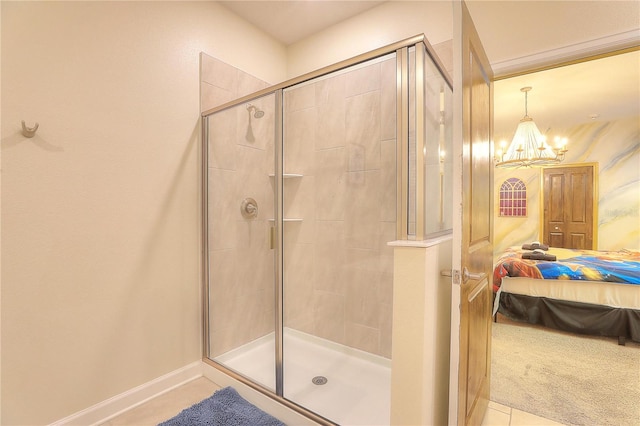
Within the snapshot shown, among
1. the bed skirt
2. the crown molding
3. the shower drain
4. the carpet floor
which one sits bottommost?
the carpet floor

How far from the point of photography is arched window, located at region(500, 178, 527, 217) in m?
5.46

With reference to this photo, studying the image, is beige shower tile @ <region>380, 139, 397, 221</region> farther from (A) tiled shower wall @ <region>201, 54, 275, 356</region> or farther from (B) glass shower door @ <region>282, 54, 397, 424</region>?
(A) tiled shower wall @ <region>201, 54, 275, 356</region>

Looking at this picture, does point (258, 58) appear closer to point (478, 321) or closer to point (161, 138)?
point (161, 138)

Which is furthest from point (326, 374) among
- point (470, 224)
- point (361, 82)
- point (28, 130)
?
point (28, 130)

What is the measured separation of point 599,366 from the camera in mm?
2371

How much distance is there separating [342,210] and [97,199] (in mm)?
1598

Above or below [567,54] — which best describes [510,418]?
below

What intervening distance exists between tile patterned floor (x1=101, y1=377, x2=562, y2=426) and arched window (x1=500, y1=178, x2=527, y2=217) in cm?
453

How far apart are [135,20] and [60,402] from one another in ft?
7.13


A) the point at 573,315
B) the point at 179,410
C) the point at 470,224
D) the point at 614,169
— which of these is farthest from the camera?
the point at 614,169

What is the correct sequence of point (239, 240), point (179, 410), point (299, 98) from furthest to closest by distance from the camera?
point (239, 240) < point (299, 98) < point (179, 410)

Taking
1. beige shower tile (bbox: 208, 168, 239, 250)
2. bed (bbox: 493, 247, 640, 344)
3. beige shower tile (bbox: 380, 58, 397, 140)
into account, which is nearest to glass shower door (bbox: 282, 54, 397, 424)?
beige shower tile (bbox: 380, 58, 397, 140)

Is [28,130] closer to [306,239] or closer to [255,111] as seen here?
[255,111]

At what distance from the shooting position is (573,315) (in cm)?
296
